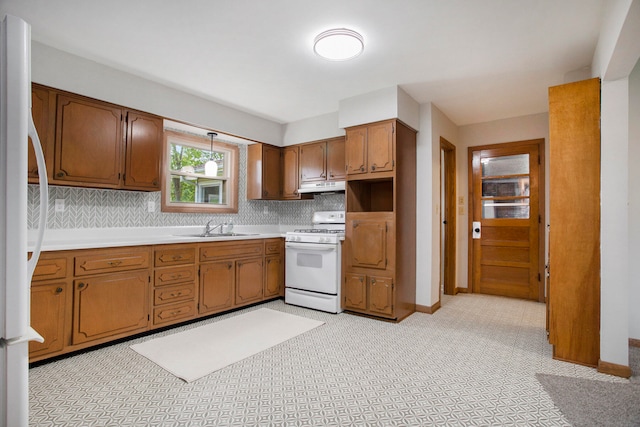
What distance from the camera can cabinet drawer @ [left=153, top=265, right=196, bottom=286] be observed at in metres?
3.13

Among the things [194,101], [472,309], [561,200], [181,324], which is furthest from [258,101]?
[472,309]

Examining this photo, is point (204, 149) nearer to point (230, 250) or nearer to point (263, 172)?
point (263, 172)

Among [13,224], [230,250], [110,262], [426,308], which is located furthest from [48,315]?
[426,308]

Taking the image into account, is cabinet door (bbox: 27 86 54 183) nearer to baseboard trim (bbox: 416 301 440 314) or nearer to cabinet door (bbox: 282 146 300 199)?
cabinet door (bbox: 282 146 300 199)

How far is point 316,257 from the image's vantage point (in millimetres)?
3971

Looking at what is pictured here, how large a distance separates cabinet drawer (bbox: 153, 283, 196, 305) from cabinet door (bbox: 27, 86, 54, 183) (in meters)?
1.38

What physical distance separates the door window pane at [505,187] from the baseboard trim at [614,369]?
2775 mm

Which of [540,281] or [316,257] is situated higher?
[316,257]

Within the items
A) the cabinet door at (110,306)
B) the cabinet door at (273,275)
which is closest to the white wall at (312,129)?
the cabinet door at (273,275)

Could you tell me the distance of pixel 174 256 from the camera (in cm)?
326

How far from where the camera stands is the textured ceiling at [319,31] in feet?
7.36

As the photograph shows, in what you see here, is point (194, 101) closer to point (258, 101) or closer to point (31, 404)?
point (258, 101)

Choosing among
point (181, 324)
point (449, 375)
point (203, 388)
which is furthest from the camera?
point (181, 324)

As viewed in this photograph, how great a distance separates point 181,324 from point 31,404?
1496mm
